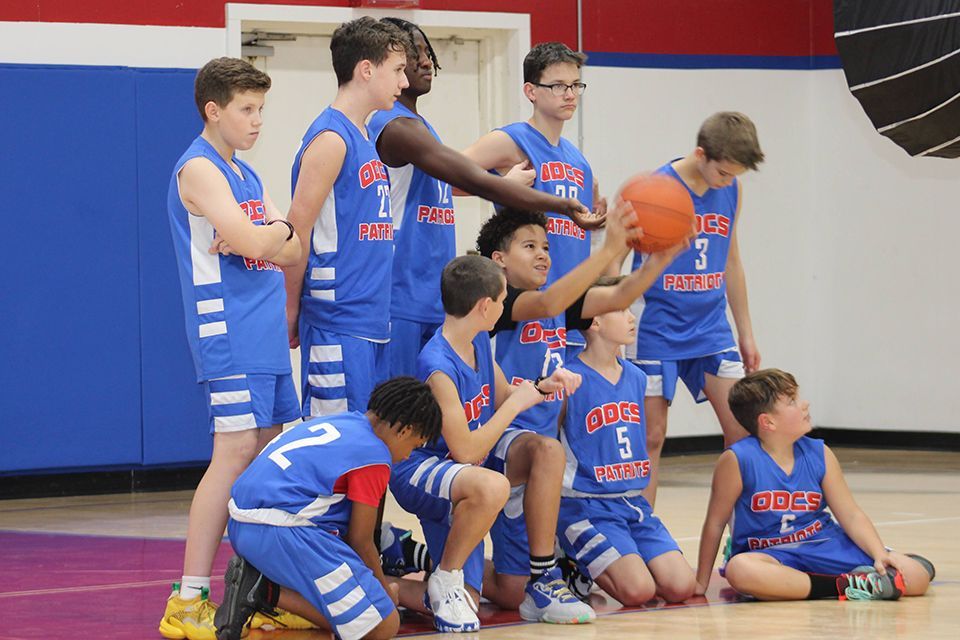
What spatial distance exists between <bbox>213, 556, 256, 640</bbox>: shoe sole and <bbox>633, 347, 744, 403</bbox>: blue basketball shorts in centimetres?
206

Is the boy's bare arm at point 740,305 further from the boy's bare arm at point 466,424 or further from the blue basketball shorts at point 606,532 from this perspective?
the boy's bare arm at point 466,424

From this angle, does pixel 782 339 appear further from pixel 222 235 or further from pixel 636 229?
pixel 222 235

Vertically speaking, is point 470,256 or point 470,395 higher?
point 470,256

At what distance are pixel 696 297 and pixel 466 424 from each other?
1.49 metres

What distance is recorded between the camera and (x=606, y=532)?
16.0ft

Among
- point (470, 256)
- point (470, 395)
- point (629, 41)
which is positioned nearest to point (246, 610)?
point (470, 395)

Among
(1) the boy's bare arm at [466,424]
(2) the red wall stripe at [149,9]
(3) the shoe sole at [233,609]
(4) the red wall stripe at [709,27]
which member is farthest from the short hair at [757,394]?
(4) the red wall stripe at [709,27]

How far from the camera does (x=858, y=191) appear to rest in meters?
9.83

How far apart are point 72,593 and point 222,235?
148 cm

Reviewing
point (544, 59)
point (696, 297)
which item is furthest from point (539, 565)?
point (544, 59)

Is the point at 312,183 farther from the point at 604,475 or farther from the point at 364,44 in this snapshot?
the point at 604,475

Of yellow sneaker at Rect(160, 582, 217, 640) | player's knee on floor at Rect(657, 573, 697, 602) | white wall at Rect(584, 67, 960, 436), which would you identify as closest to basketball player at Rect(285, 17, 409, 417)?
yellow sneaker at Rect(160, 582, 217, 640)

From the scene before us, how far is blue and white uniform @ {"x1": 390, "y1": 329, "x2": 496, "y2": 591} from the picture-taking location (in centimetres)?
451

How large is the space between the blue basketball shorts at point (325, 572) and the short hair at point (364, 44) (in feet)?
5.00
